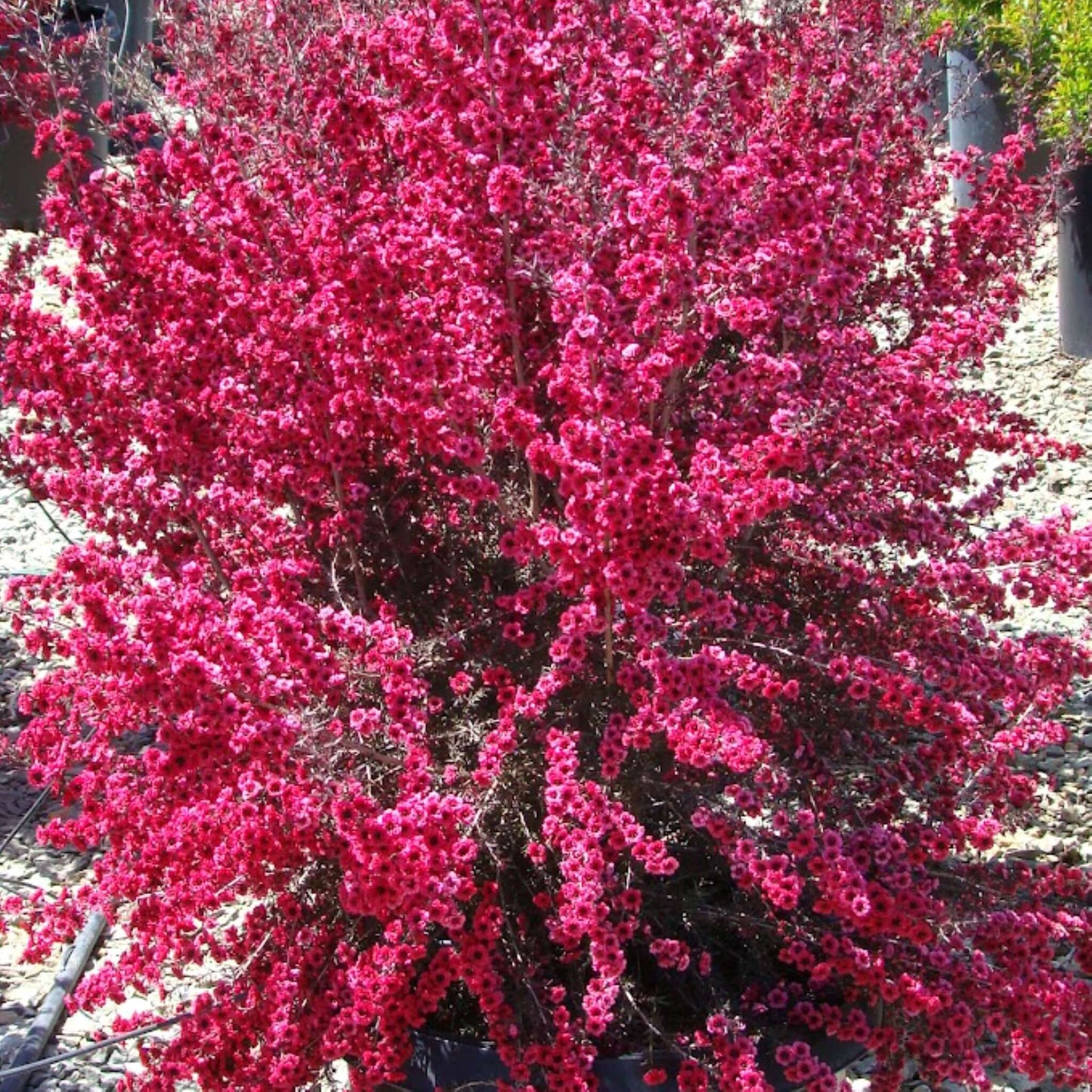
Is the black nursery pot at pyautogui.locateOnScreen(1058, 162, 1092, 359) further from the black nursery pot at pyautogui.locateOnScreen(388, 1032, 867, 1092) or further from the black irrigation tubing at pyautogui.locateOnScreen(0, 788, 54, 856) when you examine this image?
the black irrigation tubing at pyautogui.locateOnScreen(0, 788, 54, 856)

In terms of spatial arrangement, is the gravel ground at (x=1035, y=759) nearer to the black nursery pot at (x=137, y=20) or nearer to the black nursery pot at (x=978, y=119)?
the black nursery pot at (x=978, y=119)

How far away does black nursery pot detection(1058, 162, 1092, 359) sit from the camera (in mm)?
6934

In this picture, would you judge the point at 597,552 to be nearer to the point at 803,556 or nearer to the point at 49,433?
the point at 803,556

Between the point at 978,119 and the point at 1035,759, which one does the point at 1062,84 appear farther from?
the point at 1035,759

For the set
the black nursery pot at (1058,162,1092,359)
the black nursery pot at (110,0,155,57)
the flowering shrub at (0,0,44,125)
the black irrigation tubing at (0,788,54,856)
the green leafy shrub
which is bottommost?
the black irrigation tubing at (0,788,54,856)

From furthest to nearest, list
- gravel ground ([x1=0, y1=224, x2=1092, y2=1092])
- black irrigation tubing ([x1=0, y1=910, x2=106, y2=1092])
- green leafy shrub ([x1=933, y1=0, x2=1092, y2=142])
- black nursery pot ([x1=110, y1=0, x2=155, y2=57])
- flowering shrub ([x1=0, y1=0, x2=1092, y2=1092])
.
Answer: black nursery pot ([x1=110, y1=0, x2=155, y2=57]) → green leafy shrub ([x1=933, y1=0, x2=1092, y2=142]) → gravel ground ([x1=0, y1=224, x2=1092, y2=1092]) → black irrigation tubing ([x1=0, y1=910, x2=106, y2=1092]) → flowering shrub ([x1=0, y1=0, x2=1092, y2=1092])

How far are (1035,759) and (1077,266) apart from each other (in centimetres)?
325

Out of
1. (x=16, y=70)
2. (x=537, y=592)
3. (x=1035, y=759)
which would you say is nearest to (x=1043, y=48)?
(x=1035, y=759)

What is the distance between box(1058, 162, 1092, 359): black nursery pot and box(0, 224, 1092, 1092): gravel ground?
11 cm

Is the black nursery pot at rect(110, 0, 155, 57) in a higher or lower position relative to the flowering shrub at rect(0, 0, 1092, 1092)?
higher

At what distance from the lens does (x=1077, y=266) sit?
23.0 feet

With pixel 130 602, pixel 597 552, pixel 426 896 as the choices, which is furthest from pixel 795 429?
pixel 130 602

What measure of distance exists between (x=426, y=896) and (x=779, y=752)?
37.8 inches

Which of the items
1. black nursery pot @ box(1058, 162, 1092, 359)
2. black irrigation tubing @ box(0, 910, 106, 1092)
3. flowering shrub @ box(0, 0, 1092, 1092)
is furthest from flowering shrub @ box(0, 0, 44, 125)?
black nursery pot @ box(1058, 162, 1092, 359)
